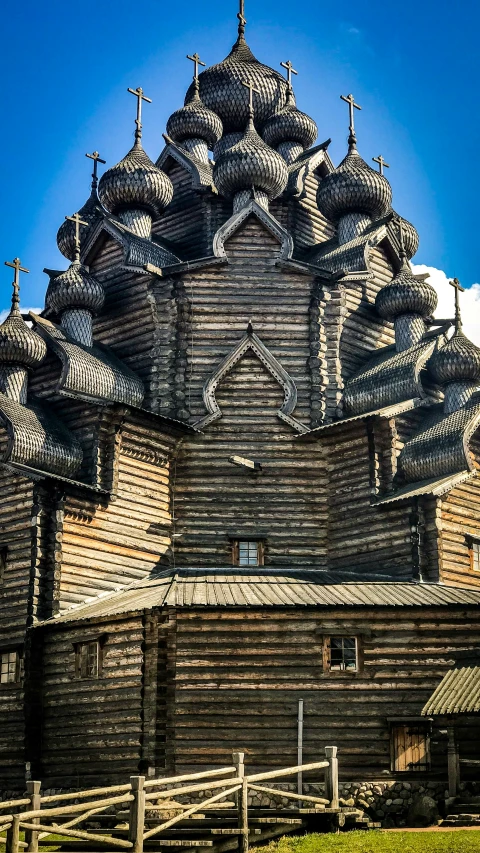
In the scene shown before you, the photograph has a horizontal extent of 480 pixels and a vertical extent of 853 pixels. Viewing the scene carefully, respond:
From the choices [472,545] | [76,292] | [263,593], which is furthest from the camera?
[76,292]

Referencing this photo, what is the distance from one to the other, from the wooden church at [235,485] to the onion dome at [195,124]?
2.56ft

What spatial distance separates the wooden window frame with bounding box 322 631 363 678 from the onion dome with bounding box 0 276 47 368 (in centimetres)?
972

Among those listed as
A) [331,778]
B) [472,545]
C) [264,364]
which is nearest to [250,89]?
[264,364]

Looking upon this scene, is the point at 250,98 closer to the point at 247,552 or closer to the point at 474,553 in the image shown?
the point at 247,552

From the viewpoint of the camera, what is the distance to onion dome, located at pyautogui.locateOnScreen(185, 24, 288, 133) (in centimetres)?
3400

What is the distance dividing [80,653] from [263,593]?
13.0ft

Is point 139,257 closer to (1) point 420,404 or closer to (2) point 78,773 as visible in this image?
(1) point 420,404

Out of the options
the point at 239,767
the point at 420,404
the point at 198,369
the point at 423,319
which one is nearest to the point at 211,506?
the point at 198,369

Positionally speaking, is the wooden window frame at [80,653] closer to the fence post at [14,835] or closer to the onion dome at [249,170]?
the fence post at [14,835]

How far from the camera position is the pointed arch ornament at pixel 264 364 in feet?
88.6

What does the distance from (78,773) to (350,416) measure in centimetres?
1033

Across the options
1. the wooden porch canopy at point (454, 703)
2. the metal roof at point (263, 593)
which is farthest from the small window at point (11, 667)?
the wooden porch canopy at point (454, 703)

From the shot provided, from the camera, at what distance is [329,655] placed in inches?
862

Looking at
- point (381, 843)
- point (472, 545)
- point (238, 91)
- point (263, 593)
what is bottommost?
point (381, 843)
